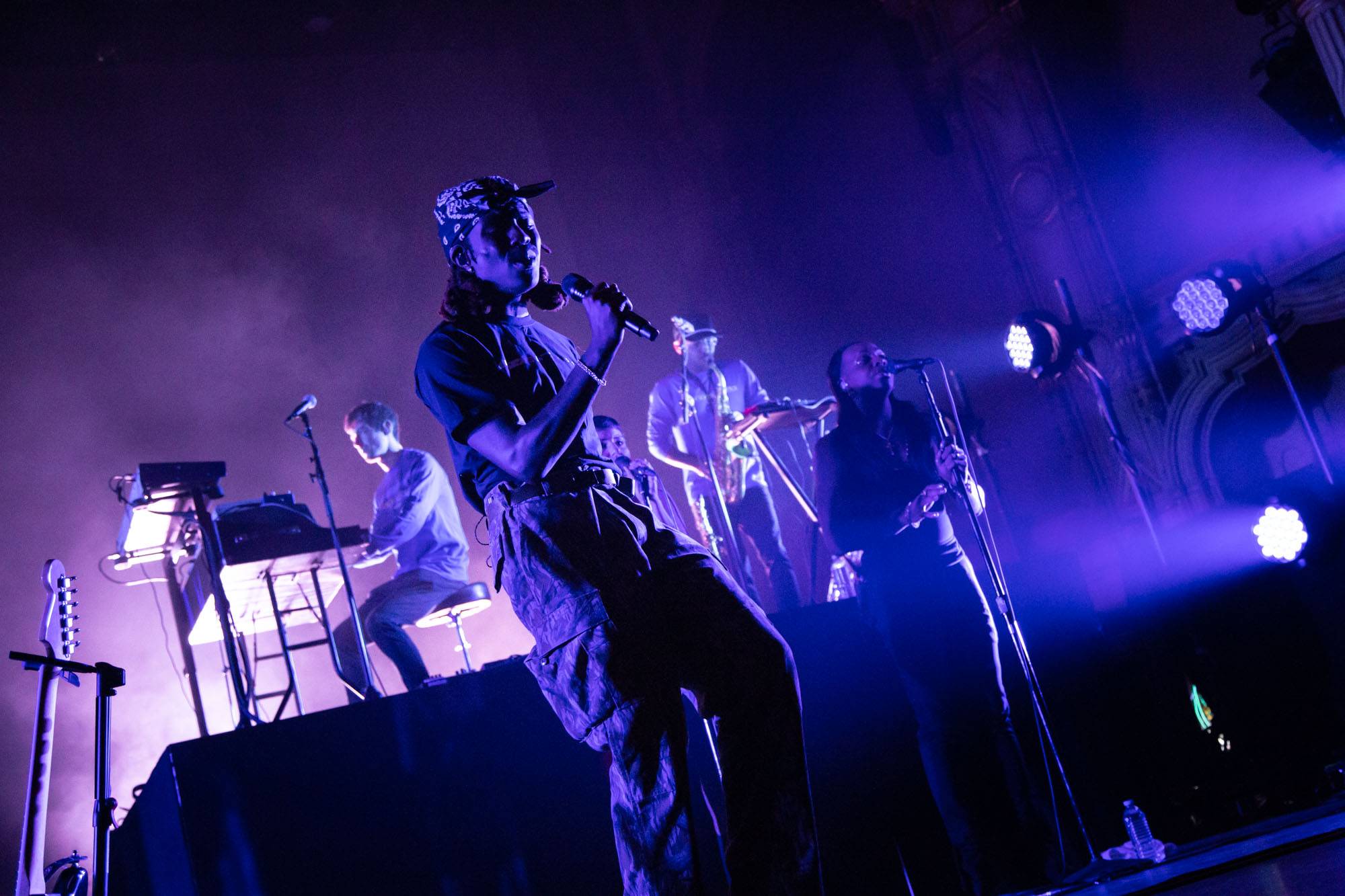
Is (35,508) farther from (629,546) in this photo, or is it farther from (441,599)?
(629,546)

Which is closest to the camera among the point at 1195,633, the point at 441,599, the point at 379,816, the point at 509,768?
the point at 379,816

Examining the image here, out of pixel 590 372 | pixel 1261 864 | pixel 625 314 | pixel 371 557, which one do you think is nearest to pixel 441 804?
pixel 590 372

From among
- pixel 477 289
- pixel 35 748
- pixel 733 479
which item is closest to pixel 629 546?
pixel 477 289

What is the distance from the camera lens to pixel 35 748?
12.1ft

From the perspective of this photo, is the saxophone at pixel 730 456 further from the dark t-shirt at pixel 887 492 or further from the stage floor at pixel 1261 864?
the stage floor at pixel 1261 864

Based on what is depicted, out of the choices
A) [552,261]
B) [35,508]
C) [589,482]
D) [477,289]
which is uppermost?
[552,261]

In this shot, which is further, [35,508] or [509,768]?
[35,508]

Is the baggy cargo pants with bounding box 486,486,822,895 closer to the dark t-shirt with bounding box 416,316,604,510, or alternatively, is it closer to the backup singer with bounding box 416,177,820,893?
the backup singer with bounding box 416,177,820,893

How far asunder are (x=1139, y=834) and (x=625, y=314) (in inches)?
103

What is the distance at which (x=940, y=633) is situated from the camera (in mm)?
3574

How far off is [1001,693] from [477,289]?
225cm

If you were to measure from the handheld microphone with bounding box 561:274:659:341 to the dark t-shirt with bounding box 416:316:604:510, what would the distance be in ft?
0.60

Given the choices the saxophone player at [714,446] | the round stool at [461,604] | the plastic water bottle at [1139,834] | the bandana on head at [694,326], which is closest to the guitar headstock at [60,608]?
the round stool at [461,604]

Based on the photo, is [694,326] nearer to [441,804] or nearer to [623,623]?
[441,804]
